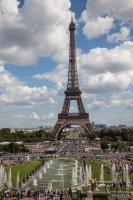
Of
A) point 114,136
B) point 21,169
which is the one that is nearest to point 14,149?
point 21,169

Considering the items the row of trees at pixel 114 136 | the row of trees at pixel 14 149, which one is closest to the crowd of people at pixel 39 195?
the row of trees at pixel 14 149


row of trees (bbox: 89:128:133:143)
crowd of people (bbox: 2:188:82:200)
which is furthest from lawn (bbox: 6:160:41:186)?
row of trees (bbox: 89:128:133:143)

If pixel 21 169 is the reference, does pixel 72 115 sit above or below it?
above

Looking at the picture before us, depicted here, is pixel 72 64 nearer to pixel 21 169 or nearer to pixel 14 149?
pixel 14 149

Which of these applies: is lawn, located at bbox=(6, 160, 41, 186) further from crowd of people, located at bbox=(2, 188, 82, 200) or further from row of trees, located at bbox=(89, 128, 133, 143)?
row of trees, located at bbox=(89, 128, 133, 143)

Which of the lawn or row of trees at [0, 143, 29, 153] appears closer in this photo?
the lawn

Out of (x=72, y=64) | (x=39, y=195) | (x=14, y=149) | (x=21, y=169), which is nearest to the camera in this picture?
(x=39, y=195)

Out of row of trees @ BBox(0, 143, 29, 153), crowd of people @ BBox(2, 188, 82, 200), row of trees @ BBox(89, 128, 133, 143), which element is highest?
row of trees @ BBox(89, 128, 133, 143)

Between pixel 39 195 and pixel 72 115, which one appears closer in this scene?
pixel 39 195

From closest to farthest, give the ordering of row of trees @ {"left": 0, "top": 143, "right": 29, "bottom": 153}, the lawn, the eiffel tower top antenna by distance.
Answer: the lawn → row of trees @ {"left": 0, "top": 143, "right": 29, "bottom": 153} → the eiffel tower top antenna

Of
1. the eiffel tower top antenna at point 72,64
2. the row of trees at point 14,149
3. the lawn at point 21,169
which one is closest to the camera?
the lawn at point 21,169

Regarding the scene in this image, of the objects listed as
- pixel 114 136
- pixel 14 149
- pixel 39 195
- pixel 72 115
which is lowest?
pixel 39 195

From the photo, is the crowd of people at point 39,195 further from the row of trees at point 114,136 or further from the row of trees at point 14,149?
the row of trees at point 114,136
